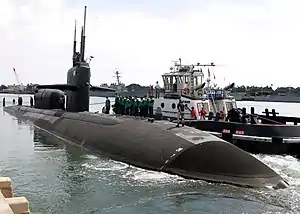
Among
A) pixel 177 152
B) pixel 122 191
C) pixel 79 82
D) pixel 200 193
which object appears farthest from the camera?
pixel 79 82

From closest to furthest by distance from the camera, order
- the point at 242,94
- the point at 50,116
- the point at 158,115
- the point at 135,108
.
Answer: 1. the point at 158,115
2. the point at 50,116
3. the point at 135,108
4. the point at 242,94

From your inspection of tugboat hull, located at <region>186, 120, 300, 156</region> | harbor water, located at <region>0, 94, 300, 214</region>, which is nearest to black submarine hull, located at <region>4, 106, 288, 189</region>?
harbor water, located at <region>0, 94, 300, 214</region>

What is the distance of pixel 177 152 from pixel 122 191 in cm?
205

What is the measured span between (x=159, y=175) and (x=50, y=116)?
14328 mm

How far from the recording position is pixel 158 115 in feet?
70.0

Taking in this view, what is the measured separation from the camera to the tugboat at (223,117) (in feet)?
57.9

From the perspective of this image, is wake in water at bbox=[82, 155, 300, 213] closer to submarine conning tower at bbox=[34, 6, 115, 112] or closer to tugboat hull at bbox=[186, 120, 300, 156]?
tugboat hull at bbox=[186, 120, 300, 156]

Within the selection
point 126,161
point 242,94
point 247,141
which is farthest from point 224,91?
point 242,94

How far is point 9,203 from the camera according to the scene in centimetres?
509

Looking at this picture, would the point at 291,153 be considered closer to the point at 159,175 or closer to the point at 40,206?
the point at 159,175

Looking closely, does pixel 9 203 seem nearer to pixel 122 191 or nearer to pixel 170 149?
pixel 122 191

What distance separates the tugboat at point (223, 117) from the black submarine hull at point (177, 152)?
5420mm

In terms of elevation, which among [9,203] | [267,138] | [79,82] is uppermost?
[79,82]

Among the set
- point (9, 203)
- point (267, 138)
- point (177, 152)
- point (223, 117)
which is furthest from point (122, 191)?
point (223, 117)
